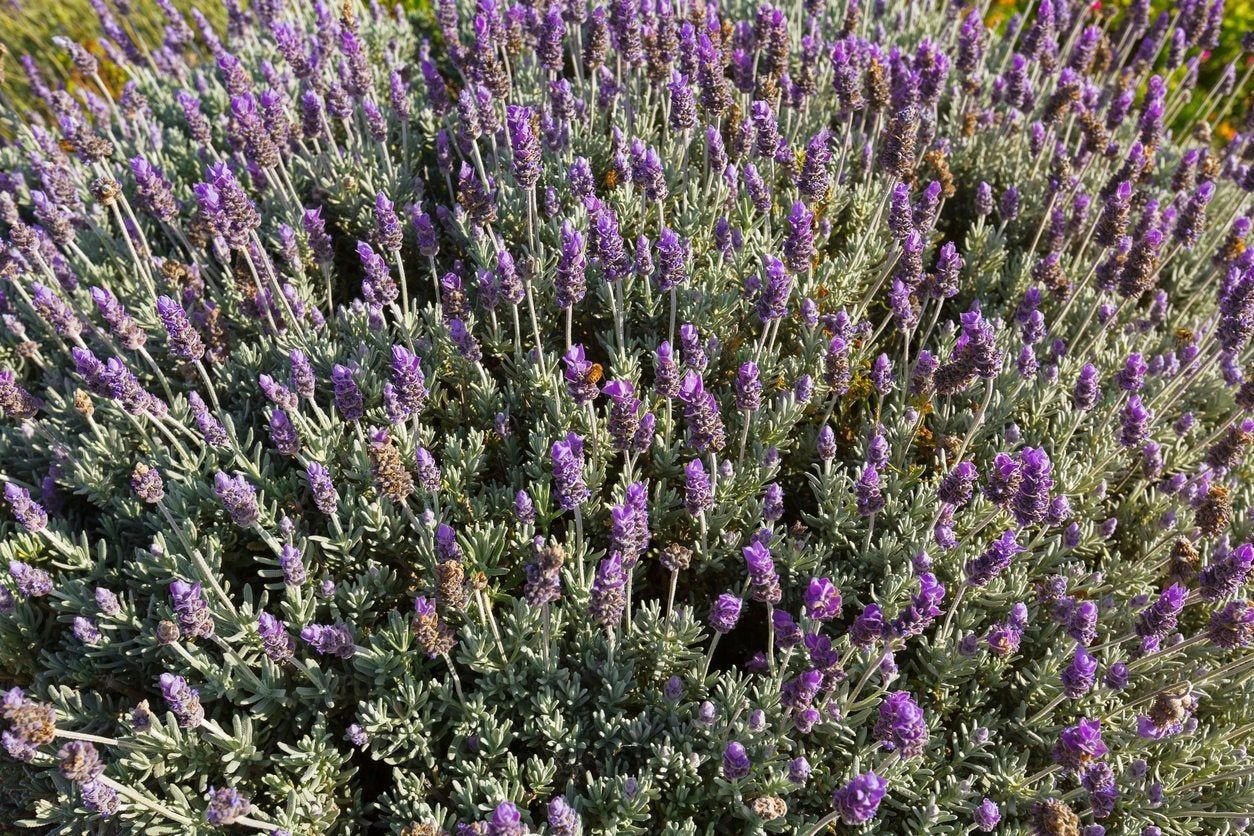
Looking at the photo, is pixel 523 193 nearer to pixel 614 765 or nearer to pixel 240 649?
pixel 240 649

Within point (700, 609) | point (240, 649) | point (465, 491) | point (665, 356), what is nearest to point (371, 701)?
point (240, 649)

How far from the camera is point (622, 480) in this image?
116 inches

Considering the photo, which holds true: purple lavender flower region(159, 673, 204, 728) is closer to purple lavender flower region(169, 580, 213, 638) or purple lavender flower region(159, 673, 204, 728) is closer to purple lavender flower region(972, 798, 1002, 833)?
purple lavender flower region(169, 580, 213, 638)

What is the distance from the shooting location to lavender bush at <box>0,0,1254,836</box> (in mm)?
2418

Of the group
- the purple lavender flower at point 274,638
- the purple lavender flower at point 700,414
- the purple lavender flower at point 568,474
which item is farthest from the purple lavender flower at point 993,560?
the purple lavender flower at point 274,638

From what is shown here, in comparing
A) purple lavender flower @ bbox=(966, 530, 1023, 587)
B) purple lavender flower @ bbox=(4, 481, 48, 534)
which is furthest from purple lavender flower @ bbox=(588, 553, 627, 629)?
purple lavender flower @ bbox=(4, 481, 48, 534)

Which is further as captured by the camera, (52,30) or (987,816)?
(52,30)

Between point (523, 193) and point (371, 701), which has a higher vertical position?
point (523, 193)

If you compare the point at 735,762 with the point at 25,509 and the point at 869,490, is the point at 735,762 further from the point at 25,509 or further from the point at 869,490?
the point at 25,509

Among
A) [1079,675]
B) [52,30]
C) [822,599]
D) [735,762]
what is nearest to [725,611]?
[822,599]

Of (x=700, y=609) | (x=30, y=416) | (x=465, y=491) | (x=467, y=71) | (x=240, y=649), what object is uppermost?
(x=467, y=71)

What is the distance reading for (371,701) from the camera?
2.58m

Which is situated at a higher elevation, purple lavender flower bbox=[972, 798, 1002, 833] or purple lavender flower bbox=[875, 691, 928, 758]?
purple lavender flower bbox=[875, 691, 928, 758]

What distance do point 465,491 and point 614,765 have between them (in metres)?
1.02
